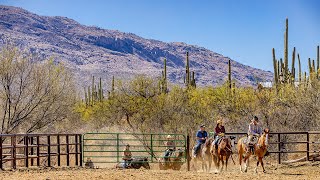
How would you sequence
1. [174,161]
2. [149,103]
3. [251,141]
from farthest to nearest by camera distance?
[149,103], [174,161], [251,141]

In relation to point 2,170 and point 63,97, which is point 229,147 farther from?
point 63,97

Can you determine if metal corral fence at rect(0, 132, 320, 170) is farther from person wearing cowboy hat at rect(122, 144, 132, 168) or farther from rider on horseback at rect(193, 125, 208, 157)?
rider on horseback at rect(193, 125, 208, 157)

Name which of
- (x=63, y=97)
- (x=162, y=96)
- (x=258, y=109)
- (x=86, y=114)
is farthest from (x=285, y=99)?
(x=86, y=114)

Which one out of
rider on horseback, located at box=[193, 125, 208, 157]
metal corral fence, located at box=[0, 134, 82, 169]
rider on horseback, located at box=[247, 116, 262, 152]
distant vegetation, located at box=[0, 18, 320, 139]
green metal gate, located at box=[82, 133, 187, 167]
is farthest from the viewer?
distant vegetation, located at box=[0, 18, 320, 139]

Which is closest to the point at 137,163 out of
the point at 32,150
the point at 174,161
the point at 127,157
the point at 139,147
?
the point at 127,157

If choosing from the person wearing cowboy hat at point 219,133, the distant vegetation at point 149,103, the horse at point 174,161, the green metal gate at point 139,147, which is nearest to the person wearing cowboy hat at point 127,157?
the green metal gate at point 139,147

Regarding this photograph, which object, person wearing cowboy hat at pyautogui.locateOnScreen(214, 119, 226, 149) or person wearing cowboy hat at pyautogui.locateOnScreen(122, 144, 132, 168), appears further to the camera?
person wearing cowboy hat at pyautogui.locateOnScreen(122, 144, 132, 168)

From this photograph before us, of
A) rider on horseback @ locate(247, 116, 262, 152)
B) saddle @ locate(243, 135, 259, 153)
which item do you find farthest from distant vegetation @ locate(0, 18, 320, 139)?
saddle @ locate(243, 135, 259, 153)

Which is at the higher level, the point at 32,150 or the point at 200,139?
the point at 200,139

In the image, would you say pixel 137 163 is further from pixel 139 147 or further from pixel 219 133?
pixel 139 147

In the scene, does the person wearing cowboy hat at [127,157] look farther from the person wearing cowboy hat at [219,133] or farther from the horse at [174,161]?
the person wearing cowboy hat at [219,133]

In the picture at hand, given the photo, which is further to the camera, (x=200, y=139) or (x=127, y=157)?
(x=127, y=157)

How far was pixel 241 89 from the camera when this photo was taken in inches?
1548

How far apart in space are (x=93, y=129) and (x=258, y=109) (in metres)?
15.0
